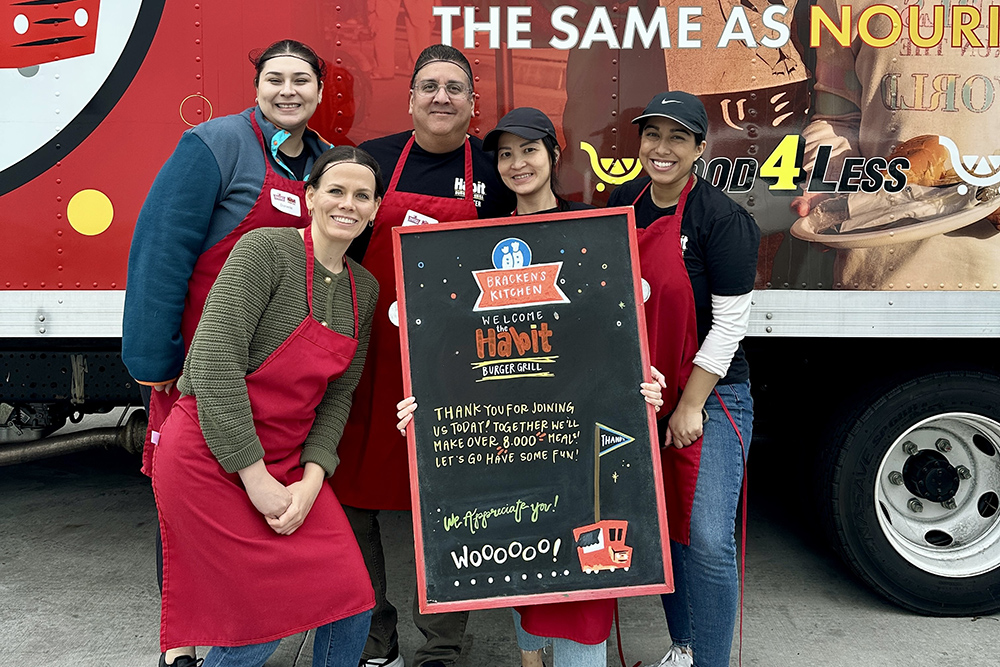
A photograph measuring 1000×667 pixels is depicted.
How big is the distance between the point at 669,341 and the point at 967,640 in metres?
1.85

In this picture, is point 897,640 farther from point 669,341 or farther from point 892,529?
point 669,341

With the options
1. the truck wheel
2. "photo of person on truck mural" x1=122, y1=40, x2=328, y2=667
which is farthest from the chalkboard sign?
the truck wheel

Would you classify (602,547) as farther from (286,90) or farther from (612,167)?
(286,90)

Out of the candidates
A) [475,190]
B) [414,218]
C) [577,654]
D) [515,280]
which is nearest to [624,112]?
[475,190]

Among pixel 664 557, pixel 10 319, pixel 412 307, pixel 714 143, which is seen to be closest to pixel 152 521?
pixel 10 319

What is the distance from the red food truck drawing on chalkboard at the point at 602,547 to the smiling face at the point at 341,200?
1056 millimetres

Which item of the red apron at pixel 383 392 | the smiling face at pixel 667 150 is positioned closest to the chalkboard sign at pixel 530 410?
the smiling face at pixel 667 150

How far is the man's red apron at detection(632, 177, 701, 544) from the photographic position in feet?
7.59

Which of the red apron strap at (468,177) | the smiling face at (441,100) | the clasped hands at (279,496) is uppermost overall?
the smiling face at (441,100)

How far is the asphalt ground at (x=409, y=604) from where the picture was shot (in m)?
2.90

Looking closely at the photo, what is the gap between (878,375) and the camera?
10.5 feet

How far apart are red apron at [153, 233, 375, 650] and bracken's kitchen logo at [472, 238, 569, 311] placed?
451 mm

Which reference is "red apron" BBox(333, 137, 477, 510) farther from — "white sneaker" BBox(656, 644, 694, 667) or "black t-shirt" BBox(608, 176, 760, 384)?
"white sneaker" BBox(656, 644, 694, 667)

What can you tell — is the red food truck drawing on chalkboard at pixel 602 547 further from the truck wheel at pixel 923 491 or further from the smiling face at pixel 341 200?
the truck wheel at pixel 923 491
